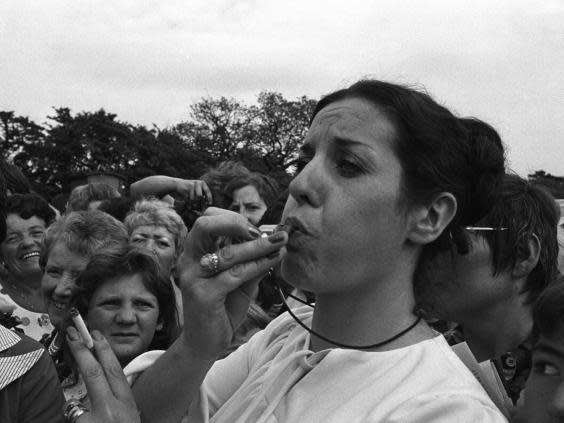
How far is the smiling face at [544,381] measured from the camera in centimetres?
192

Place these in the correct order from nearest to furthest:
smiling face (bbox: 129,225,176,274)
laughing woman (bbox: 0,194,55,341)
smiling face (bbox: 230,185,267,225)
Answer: laughing woman (bbox: 0,194,55,341), smiling face (bbox: 129,225,176,274), smiling face (bbox: 230,185,267,225)

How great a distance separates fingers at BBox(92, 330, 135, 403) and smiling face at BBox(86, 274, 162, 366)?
127 cm

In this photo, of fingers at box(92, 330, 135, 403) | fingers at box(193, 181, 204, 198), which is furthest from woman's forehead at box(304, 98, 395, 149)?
fingers at box(193, 181, 204, 198)

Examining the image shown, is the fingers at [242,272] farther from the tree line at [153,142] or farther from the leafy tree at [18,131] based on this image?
the leafy tree at [18,131]

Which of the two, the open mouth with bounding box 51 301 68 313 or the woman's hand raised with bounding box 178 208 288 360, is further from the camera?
the open mouth with bounding box 51 301 68 313

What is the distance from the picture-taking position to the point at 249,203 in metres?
5.54

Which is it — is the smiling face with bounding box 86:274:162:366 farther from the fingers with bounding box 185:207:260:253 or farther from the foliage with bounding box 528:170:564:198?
the foliage with bounding box 528:170:564:198

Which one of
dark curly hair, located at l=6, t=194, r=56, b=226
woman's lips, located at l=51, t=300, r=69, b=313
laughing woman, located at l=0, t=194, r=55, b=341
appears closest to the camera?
woman's lips, located at l=51, t=300, r=69, b=313

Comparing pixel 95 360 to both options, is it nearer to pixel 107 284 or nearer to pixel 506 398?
pixel 506 398

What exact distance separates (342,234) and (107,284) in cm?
204

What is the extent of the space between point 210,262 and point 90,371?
0.52 meters

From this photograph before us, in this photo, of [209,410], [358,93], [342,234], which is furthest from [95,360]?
[358,93]

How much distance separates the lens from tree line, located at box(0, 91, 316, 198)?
56188 millimetres

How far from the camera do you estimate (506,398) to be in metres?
2.06
